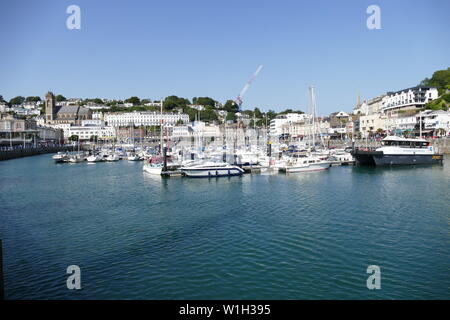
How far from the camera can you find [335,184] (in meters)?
31.7

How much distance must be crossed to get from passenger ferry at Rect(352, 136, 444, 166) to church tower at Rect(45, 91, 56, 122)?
532 feet

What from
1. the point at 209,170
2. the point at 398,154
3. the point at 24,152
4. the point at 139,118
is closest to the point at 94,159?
the point at 24,152

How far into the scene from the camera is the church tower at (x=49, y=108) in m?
171

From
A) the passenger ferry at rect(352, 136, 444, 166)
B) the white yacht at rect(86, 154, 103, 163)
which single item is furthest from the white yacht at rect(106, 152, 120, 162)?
the passenger ferry at rect(352, 136, 444, 166)

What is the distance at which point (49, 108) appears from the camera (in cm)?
17250

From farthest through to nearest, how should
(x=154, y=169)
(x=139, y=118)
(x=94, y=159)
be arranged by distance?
(x=139, y=118)
(x=94, y=159)
(x=154, y=169)

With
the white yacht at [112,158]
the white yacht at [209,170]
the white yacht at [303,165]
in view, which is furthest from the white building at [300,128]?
the white yacht at [209,170]

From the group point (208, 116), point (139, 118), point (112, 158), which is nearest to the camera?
point (112, 158)

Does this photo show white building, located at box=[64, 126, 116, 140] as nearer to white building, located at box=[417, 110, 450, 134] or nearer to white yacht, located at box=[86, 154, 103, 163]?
white yacht, located at box=[86, 154, 103, 163]

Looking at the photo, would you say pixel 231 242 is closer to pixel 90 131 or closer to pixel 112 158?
pixel 112 158

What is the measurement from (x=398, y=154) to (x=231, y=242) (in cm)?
3649

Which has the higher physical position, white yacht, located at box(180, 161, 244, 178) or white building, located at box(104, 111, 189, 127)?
white building, located at box(104, 111, 189, 127)

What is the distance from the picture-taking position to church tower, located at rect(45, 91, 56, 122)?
171 m
